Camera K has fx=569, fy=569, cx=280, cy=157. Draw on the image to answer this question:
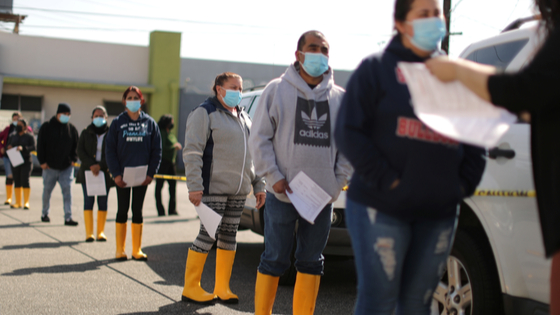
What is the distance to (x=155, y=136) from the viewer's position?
6.95m

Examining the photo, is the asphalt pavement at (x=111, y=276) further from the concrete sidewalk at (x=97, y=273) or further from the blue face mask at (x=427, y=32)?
the blue face mask at (x=427, y=32)

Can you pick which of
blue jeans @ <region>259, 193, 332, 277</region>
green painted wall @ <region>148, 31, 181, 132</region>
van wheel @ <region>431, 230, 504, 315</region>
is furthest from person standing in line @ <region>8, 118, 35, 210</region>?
green painted wall @ <region>148, 31, 181, 132</region>

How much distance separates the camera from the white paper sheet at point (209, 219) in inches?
183

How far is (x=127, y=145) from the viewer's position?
21.9 ft

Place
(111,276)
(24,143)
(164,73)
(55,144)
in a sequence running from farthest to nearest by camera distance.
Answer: (164,73), (24,143), (55,144), (111,276)

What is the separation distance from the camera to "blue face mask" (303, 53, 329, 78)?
11.4ft

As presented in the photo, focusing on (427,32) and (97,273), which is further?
(97,273)

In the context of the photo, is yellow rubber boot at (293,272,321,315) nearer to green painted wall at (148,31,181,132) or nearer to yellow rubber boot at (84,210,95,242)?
yellow rubber boot at (84,210,95,242)

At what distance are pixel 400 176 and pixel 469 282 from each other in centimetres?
153

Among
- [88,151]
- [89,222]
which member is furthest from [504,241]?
[88,151]

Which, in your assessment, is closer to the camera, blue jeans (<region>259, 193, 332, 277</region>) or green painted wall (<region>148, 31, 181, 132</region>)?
blue jeans (<region>259, 193, 332, 277</region>)

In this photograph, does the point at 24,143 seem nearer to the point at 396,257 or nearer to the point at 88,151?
the point at 88,151

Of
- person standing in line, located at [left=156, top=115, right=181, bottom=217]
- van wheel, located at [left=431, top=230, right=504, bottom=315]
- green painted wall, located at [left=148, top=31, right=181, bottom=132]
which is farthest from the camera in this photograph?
green painted wall, located at [left=148, top=31, right=181, bottom=132]

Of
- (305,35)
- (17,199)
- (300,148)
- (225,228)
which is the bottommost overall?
(17,199)
